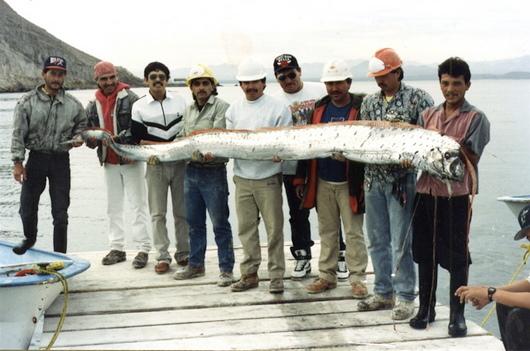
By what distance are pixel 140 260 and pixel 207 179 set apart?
149 centimetres

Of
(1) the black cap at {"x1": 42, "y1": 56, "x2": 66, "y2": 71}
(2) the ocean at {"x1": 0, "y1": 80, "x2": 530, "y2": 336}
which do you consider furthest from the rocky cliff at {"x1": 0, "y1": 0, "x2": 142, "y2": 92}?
(1) the black cap at {"x1": 42, "y1": 56, "x2": 66, "y2": 71}

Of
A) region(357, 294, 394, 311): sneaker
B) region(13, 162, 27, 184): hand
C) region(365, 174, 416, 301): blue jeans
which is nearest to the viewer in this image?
region(365, 174, 416, 301): blue jeans

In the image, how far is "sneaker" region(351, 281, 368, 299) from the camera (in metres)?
6.00

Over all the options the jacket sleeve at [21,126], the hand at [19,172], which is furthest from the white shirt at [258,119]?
the hand at [19,172]

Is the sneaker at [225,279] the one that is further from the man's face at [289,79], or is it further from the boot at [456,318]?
the boot at [456,318]

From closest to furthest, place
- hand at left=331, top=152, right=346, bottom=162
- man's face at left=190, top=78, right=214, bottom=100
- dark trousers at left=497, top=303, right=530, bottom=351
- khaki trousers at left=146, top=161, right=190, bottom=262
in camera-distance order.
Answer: dark trousers at left=497, top=303, right=530, bottom=351
hand at left=331, top=152, right=346, bottom=162
man's face at left=190, top=78, right=214, bottom=100
khaki trousers at left=146, top=161, right=190, bottom=262

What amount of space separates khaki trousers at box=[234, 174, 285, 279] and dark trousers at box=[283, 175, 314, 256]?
0.36 metres

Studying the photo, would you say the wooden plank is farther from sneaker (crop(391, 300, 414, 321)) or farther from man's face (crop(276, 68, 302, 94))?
man's face (crop(276, 68, 302, 94))

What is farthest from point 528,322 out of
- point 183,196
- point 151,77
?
point 151,77

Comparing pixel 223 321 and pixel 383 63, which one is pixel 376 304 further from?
pixel 383 63

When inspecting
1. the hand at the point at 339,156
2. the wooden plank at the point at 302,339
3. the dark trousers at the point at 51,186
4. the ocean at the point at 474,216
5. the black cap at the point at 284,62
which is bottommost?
the ocean at the point at 474,216

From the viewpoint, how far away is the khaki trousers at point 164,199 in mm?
6883

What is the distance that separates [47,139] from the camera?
6.81 m

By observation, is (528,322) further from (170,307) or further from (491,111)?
(491,111)
